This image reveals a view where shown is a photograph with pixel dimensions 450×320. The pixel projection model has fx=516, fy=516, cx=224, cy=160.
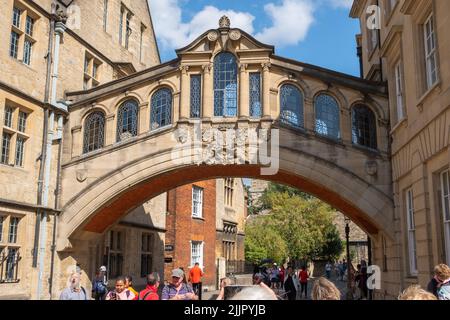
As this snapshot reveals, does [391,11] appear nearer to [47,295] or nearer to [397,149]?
[397,149]

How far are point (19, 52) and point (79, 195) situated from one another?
14.8ft

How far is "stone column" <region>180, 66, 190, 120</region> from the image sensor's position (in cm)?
1558

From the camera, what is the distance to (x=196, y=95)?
15.9 m

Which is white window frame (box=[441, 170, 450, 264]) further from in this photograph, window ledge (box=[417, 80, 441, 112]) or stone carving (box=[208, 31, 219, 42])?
stone carving (box=[208, 31, 219, 42])

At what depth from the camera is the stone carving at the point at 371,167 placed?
14461 millimetres

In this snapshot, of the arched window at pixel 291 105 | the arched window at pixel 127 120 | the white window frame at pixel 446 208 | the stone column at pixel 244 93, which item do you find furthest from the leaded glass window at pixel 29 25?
the white window frame at pixel 446 208

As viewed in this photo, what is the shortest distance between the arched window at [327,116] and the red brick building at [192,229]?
12.3 metres

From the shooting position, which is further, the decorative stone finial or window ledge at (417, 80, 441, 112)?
the decorative stone finial

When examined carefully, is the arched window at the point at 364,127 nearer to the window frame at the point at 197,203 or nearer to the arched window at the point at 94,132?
the arched window at the point at 94,132

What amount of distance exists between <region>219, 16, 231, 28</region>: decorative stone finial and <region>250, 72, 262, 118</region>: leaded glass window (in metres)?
1.66

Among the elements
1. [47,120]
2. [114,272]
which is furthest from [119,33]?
[114,272]
